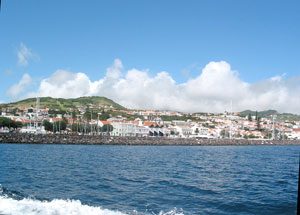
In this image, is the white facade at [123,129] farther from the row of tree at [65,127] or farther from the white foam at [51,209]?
the white foam at [51,209]

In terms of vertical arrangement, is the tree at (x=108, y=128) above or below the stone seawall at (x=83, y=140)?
above

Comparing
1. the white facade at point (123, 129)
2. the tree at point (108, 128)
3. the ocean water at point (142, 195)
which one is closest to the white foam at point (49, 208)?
the ocean water at point (142, 195)

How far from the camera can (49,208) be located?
21.5ft

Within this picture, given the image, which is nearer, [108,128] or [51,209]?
[51,209]

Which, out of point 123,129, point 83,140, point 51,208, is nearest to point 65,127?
point 123,129

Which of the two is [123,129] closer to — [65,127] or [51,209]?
[65,127]

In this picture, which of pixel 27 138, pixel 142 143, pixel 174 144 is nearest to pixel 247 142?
pixel 174 144

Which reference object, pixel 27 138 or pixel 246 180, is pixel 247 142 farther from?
pixel 246 180

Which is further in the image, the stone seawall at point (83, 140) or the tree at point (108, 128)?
the tree at point (108, 128)

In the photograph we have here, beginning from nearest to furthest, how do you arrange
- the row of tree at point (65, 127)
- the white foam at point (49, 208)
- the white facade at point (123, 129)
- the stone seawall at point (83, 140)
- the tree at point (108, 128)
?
1. the white foam at point (49, 208)
2. the stone seawall at point (83, 140)
3. the row of tree at point (65, 127)
4. the tree at point (108, 128)
5. the white facade at point (123, 129)

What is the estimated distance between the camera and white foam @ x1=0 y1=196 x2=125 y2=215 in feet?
20.3

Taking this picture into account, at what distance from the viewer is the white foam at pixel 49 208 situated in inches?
244

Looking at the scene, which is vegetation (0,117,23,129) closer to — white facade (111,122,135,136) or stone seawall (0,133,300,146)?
stone seawall (0,133,300,146)

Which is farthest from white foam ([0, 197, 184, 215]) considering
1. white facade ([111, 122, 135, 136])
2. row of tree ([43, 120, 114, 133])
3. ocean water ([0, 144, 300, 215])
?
white facade ([111, 122, 135, 136])
